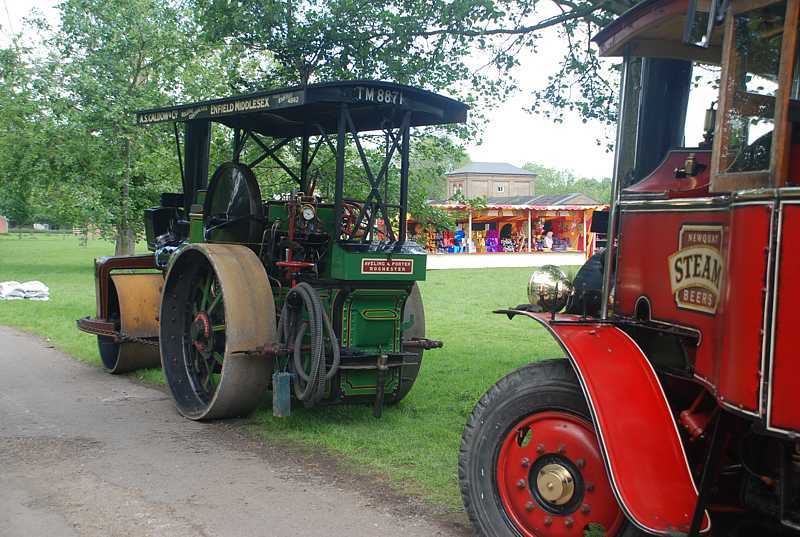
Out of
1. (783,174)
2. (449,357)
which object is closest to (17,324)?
(449,357)

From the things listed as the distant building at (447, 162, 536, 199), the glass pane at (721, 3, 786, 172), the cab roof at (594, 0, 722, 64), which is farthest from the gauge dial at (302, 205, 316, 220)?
the distant building at (447, 162, 536, 199)

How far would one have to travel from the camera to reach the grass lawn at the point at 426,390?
16.4 ft

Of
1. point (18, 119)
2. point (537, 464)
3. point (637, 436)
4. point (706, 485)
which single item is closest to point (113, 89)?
point (18, 119)

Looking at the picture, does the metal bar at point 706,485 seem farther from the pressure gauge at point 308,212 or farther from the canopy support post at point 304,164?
the canopy support post at point 304,164

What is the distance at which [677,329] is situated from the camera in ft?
10.6

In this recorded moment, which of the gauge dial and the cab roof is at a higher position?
the cab roof

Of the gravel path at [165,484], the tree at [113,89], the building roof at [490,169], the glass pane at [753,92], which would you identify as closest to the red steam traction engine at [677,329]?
the glass pane at [753,92]

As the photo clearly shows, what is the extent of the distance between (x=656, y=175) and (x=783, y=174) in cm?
90

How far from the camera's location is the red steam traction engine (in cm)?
255

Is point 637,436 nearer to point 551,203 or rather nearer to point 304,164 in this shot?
point 304,164

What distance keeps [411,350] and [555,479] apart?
314 centimetres

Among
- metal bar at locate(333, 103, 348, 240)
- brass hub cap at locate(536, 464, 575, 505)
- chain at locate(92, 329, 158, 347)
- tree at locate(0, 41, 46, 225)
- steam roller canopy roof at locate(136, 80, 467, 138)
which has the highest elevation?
tree at locate(0, 41, 46, 225)

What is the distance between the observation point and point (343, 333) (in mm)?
5863

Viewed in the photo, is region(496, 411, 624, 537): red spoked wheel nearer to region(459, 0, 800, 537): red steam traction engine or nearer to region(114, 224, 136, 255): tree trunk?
region(459, 0, 800, 537): red steam traction engine
